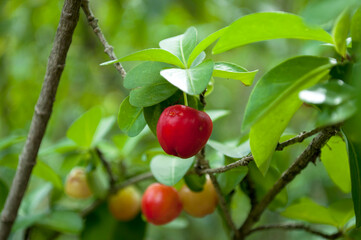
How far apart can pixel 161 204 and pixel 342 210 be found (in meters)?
0.29

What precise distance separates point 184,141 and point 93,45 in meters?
1.48

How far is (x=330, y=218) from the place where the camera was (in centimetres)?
61

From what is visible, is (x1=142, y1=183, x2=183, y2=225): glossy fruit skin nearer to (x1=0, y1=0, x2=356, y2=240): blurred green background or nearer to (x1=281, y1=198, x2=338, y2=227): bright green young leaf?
(x1=281, y1=198, x2=338, y2=227): bright green young leaf

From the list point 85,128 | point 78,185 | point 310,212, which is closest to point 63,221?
point 78,185

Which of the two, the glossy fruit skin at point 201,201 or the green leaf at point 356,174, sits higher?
the green leaf at point 356,174

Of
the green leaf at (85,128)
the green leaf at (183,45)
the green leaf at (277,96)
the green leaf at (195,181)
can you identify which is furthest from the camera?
the green leaf at (85,128)

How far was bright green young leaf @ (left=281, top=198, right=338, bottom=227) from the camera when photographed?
600mm

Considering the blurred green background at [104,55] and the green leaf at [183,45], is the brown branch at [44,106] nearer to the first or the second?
the green leaf at [183,45]

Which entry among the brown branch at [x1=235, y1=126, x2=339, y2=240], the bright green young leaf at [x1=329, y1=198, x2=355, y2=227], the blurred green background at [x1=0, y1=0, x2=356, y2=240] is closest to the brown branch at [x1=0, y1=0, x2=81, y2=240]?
the brown branch at [x1=235, y1=126, x2=339, y2=240]

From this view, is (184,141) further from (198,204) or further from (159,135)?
(198,204)

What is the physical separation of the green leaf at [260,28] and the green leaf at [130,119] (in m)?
0.14

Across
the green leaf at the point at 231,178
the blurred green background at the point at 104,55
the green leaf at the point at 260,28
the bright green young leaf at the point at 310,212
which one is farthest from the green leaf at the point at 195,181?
the blurred green background at the point at 104,55

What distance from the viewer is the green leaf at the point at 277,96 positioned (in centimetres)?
34

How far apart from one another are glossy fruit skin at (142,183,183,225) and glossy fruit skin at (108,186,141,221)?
0.44 ft
